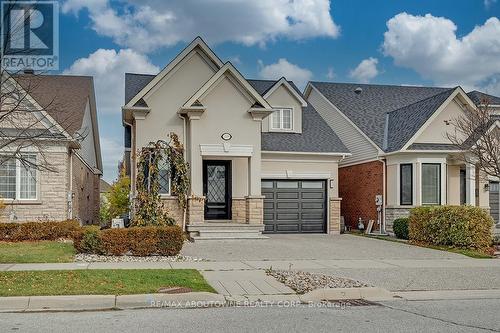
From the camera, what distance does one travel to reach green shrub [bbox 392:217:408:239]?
912 inches

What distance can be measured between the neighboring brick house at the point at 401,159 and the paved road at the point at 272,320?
15.1 meters

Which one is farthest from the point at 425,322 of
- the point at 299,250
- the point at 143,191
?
the point at 143,191

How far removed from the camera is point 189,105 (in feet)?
71.1

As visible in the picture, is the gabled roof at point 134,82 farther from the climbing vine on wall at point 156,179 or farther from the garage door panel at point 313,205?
the garage door panel at point 313,205

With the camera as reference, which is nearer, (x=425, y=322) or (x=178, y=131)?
(x=425, y=322)

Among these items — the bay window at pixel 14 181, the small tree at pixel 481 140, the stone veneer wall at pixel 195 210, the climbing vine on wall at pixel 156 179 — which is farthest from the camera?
the bay window at pixel 14 181

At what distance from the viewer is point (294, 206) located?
2583cm

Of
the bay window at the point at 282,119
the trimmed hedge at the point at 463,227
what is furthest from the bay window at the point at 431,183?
the bay window at the point at 282,119

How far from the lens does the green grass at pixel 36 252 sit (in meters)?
14.4

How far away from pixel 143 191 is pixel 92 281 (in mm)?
9346

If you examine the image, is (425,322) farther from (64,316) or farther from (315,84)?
(315,84)

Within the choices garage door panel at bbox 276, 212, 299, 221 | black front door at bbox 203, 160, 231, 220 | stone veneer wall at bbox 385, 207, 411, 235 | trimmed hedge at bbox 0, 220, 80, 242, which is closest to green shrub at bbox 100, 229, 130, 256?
trimmed hedge at bbox 0, 220, 80, 242

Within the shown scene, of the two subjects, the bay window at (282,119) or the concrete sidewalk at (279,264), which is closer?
the concrete sidewalk at (279,264)

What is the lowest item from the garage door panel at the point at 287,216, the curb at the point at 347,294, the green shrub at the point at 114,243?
the curb at the point at 347,294
